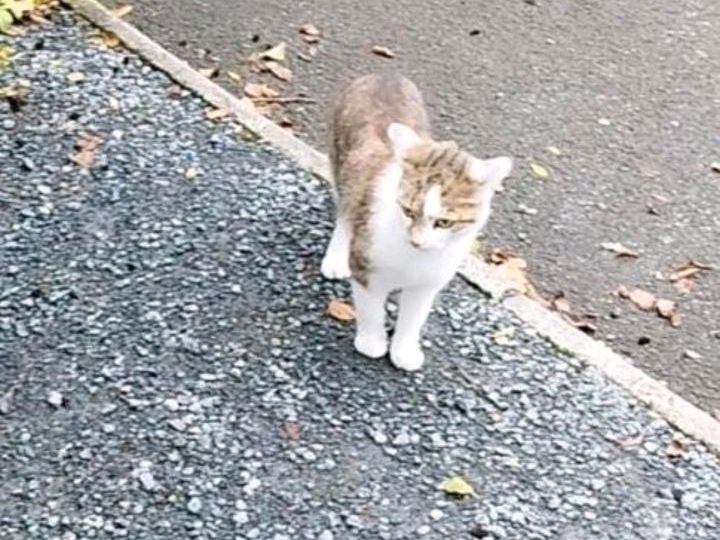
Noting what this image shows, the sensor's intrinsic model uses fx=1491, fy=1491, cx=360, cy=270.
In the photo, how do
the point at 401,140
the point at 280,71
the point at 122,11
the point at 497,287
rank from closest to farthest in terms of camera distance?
the point at 401,140
the point at 497,287
the point at 280,71
the point at 122,11

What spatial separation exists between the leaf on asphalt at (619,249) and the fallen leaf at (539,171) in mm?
431

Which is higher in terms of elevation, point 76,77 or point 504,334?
point 504,334

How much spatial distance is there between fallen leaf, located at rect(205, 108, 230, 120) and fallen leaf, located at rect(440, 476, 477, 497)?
187cm

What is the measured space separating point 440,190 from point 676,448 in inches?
39.5

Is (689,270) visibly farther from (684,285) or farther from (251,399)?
(251,399)

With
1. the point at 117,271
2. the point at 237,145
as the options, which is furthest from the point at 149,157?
the point at 117,271

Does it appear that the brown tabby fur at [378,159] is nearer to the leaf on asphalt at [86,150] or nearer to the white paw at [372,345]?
the white paw at [372,345]

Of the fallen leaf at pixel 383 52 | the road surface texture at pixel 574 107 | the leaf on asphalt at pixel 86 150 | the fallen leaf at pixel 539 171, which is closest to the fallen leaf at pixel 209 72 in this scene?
the road surface texture at pixel 574 107

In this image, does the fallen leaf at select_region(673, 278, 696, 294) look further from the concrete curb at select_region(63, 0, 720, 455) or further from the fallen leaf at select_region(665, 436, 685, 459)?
the fallen leaf at select_region(665, 436, 685, 459)

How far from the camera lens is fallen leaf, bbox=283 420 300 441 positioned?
3811 millimetres

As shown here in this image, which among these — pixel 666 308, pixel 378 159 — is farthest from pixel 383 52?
pixel 378 159

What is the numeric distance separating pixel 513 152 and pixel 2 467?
258 centimetres

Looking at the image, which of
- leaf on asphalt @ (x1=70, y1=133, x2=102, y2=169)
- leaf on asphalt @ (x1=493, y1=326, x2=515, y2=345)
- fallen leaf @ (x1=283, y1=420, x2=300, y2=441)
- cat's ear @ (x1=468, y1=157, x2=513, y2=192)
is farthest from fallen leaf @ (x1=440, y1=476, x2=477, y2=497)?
leaf on asphalt @ (x1=70, y1=133, x2=102, y2=169)

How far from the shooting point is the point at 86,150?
191 inches
